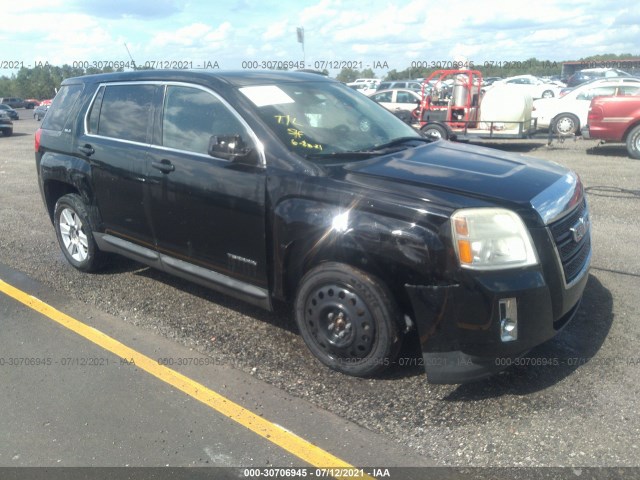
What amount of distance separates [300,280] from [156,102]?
196 centimetres

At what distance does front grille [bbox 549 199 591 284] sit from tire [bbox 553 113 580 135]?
13.6 metres

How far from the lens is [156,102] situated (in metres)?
4.61

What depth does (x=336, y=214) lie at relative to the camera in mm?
3451

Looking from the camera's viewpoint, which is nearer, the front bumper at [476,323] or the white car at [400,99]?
the front bumper at [476,323]

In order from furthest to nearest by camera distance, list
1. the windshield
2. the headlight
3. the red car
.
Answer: the red car
the windshield
the headlight

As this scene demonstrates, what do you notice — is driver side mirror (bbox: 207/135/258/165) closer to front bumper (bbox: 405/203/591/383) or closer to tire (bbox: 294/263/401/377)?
tire (bbox: 294/263/401/377)

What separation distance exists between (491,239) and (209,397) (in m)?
1.90

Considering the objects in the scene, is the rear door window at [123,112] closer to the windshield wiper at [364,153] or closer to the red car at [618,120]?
the windshield wiper at [364,153]

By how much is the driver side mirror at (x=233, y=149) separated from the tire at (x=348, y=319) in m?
0.87

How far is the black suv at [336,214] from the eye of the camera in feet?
10.4

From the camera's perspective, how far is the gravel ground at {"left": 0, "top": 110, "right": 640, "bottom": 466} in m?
3.01

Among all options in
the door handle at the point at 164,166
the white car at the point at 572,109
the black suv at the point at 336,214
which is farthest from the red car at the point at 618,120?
the door handle at the point at 164,166

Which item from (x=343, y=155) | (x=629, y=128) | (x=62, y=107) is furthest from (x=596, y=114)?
(x=62, y=107)

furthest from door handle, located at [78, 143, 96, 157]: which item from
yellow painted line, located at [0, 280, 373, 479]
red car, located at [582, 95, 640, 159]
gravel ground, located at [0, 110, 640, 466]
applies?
red car, located at [582, 95, 640, 159]
